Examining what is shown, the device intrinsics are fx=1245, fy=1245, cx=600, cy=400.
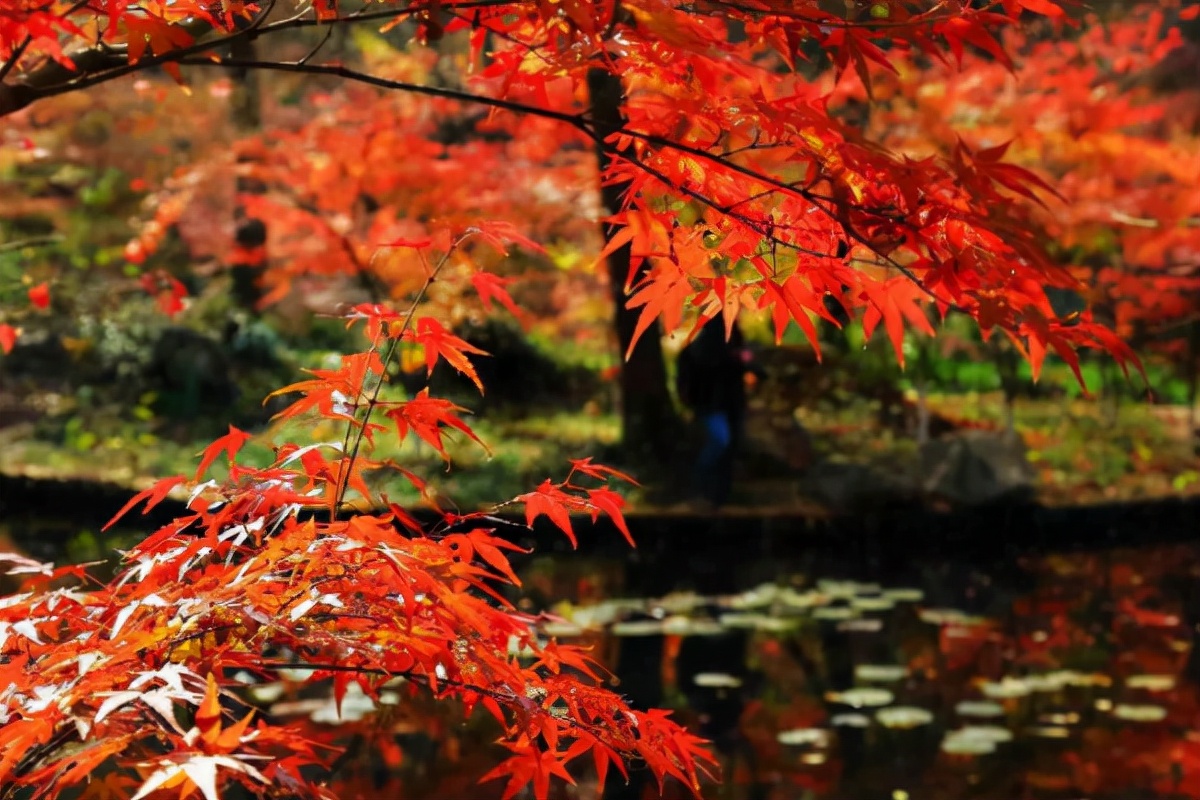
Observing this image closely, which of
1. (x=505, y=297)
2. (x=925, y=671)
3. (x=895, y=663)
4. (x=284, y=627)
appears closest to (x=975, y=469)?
(x=895, y=663)

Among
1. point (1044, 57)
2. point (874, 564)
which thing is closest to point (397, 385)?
point (874, 564)

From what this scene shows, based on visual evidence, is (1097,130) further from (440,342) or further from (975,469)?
(440,342)

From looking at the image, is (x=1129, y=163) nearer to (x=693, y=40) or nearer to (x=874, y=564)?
(x=874, y=564)

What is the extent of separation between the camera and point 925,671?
5.39 metres

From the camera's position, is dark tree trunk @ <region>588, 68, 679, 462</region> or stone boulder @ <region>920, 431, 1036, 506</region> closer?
stone boulder @ <region>920, 431, 1036, 506</region>

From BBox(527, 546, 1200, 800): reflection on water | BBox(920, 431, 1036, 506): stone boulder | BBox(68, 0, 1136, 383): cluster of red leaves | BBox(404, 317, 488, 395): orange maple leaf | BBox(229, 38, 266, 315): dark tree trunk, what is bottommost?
BBox(527, 546, 1200, 800): reflection on water

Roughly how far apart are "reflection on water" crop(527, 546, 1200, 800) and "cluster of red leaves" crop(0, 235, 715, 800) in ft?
7.52

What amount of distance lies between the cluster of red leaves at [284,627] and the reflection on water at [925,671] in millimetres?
2293

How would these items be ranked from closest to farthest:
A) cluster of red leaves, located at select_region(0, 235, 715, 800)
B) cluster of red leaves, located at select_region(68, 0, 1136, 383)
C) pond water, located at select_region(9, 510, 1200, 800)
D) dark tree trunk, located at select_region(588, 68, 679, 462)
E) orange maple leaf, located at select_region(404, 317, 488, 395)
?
cluster of red leaves, located at select_region(0, 235, 715, 800) → cluster of red leaves, located at select_region(68, 0, 1136, 383) → orange maple leaf, located at select_region(404, 317, 488, 395) → pond water, located at select_region(9, 510, 1200, 800) → dark tree trunk, located at select_region(588, 68, 679, 462)

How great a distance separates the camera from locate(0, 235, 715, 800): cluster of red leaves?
59.5 inches

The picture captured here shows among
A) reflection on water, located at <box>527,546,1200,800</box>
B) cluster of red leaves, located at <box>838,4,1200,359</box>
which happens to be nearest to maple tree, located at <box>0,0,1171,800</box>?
reflection on water, located at <box>527,546,1200,800</box>

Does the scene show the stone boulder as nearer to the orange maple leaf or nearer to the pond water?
the pond water

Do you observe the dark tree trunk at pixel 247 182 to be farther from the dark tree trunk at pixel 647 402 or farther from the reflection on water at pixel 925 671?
the reflection on water at pixel 925 671

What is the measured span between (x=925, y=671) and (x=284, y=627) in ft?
13.9
